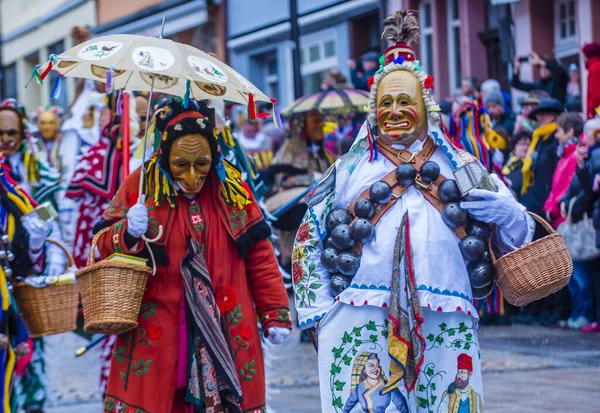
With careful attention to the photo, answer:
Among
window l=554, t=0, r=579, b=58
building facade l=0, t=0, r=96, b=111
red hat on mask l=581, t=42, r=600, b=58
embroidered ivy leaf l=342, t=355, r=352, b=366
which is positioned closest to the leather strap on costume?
embroidered ivy leaf l=342, t=355, r=352, b=366

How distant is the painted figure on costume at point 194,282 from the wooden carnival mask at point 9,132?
317 centimetres

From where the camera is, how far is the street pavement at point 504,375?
29.1 feet

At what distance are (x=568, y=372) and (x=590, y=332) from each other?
2.24m

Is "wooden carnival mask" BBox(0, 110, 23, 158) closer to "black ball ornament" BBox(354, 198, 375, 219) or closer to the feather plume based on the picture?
the feather plume

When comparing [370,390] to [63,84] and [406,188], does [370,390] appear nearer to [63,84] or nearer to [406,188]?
[406,188]

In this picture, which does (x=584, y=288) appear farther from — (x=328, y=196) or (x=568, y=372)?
(x=328, y=196)

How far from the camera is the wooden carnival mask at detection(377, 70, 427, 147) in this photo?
6.01 m

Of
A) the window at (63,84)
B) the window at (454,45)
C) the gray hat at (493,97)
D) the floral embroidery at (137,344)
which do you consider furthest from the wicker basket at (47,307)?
the window at (63,84)

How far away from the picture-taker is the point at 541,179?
12.8m

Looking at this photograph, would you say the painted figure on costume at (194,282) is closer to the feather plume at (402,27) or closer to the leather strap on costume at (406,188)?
the leather strap on costume at (406,188)

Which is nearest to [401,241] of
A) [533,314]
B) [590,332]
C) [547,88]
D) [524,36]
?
[590,332]

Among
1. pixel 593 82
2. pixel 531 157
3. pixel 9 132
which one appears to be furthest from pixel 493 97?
→ pixel 9 132

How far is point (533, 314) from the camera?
13133 mm

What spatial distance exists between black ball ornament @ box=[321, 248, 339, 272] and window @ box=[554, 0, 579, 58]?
458 inches
